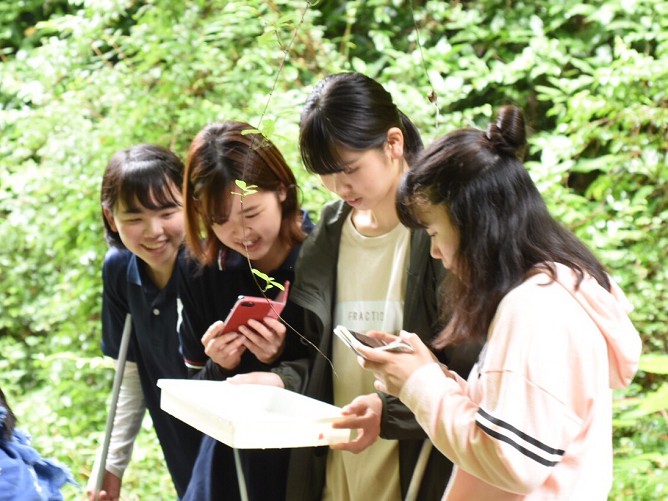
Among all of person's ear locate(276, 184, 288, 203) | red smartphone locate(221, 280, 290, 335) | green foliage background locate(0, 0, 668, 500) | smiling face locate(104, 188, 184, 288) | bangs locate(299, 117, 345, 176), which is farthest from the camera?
green foliage background locate(0, 0, 668, 500)

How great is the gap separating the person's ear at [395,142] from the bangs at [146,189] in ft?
2.37

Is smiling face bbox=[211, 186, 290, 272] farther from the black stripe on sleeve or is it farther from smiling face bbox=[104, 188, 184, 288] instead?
the black stripe on sleeve

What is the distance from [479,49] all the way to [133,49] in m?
1.85

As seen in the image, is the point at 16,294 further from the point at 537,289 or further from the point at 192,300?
the point at 537,289

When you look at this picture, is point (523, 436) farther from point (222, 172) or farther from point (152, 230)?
point (152, 230)

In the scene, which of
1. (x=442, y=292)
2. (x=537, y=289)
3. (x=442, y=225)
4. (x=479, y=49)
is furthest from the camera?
(x=479, y=49)

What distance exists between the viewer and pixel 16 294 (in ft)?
18.0

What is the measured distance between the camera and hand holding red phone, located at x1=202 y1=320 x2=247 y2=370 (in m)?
2.14

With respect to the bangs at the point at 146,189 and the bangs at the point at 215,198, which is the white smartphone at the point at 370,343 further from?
the bangs at the point at 146,189

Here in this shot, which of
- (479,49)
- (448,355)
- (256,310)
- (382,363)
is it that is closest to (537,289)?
(382,363)

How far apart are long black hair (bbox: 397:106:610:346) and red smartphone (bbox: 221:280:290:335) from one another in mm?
538

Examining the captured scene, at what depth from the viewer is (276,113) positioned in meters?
3.88

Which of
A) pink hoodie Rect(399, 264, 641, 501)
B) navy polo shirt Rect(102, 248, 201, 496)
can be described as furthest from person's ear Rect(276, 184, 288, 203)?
pink hoodie Rect(399, 264, 641, 501)

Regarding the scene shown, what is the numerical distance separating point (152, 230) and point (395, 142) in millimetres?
747
